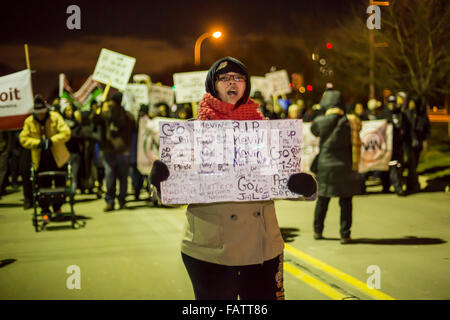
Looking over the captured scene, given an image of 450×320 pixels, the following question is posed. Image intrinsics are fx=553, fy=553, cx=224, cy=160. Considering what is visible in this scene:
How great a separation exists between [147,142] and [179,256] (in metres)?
5.55

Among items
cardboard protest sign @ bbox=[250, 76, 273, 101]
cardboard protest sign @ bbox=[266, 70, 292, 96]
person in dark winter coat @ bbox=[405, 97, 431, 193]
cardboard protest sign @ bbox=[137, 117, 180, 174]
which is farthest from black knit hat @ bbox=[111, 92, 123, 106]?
cardboard protest sign @ bbox=[250, 76, 273, 101]

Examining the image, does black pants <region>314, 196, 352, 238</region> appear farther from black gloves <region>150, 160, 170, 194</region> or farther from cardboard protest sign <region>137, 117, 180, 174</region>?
cardboard protest sign <region>137, 117, 180, 174</region>

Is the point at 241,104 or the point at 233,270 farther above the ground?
the point at 241,104

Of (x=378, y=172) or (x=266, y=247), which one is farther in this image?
(x=378, y=172)

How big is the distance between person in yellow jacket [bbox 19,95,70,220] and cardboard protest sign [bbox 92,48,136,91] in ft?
14.3

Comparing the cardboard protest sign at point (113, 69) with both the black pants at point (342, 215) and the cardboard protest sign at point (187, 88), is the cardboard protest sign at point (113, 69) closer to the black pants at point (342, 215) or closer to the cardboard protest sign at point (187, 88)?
the cardboard protest sign at point (187, 88)

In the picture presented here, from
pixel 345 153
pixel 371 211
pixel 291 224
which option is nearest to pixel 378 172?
pixel 371 211

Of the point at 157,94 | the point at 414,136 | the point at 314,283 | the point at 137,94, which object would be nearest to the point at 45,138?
the point at 314,283

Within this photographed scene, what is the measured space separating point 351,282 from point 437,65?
1990 cm

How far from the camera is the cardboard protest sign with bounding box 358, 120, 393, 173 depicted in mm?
12359

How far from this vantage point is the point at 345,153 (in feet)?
24.8

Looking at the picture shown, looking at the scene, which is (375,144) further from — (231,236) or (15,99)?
(231,236)

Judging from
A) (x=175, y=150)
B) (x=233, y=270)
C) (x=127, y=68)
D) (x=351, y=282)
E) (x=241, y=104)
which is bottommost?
(x=351, y=282)

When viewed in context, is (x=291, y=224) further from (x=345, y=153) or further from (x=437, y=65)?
(x=437, y=65)
